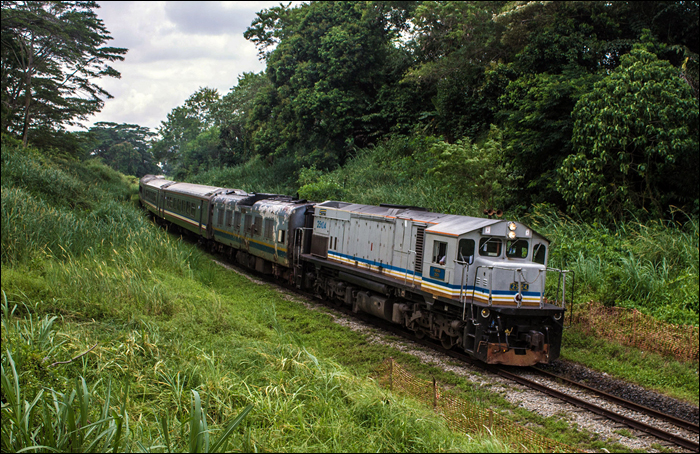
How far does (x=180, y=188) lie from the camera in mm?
27516

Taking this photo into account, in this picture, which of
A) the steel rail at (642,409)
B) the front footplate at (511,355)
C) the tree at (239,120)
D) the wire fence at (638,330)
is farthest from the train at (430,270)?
the tree at (239,120)

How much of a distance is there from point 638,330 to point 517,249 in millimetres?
3317

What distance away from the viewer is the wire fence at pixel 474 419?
5679mm

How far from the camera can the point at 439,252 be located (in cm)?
1048

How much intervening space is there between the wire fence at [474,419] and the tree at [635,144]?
976 cm

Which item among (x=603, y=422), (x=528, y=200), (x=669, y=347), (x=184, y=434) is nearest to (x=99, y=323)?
(x=184, y=434)

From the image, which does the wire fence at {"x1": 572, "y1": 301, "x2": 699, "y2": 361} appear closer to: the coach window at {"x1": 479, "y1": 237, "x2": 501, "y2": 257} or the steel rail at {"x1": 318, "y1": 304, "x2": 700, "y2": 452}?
the steel rail at {"x1": 318, "y1": 304, "x2": 700, "y2": 452}

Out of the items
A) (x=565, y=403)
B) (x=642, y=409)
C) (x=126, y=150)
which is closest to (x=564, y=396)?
(x=565, y=403)

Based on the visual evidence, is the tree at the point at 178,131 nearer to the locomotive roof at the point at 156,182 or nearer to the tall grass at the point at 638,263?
the locomotive roof at the point at 156,182

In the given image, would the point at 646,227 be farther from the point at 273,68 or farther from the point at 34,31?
the point at 273,68

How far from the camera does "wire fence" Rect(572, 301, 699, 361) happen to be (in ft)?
32.7

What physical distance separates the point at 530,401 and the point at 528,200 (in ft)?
40.2

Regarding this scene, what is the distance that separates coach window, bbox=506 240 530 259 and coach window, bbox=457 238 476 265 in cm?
85

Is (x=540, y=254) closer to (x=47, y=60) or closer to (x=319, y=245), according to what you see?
(x=319, y=245)
